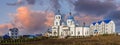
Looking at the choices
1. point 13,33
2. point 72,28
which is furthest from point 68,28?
point 13,33

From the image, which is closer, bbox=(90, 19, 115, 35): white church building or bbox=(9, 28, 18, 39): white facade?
bbox=(9, 28, 18, 39): white facade

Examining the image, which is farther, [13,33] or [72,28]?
[72,28]

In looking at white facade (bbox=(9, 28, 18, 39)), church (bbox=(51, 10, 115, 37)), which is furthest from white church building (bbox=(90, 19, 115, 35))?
white facade (bbox=(9, 28, 18, 39))

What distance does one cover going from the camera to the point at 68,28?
112 m

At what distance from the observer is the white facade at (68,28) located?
11194 centimetres

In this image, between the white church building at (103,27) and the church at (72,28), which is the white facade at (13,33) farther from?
the white church building at (103,27)

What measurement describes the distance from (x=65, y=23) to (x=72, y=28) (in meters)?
4.01

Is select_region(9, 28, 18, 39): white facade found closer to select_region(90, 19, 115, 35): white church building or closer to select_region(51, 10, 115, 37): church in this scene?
select_region(51, 10, 115, 37): church

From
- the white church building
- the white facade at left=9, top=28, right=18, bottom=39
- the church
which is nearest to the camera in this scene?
the white facade at left=9, top=28, right=18, bottom=39

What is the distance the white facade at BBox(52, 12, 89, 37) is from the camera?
367 ft

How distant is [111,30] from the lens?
107 metres

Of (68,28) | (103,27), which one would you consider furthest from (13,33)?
(103,27)

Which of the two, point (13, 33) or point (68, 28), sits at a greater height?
point (68, 28)

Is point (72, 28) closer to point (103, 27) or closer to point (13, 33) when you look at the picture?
point (103, 27)
